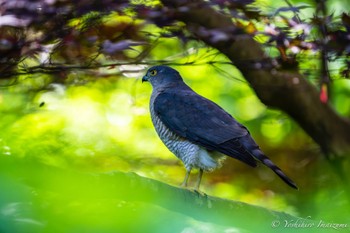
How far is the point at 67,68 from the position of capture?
2.39 metres

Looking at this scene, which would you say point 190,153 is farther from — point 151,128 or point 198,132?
point 151,128

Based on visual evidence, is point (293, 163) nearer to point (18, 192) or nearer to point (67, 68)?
point (67, 68)

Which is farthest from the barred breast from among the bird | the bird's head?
the bird's head

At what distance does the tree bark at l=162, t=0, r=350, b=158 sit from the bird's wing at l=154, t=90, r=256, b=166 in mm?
334

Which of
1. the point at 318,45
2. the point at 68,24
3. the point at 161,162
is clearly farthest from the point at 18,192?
the point at 161,162

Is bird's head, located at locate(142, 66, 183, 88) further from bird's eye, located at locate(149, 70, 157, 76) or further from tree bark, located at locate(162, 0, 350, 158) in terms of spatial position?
tree bark, located at locate(162, 0, 350, 158)

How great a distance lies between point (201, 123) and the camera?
8.25 feet

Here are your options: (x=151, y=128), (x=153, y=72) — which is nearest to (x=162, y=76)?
(x=153, y=72)

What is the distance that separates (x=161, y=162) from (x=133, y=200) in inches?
137

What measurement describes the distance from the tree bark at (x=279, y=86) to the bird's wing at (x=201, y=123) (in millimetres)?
334

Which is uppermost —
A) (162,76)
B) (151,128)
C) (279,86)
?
(162,76)

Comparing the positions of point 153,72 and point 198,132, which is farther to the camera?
point 153,72

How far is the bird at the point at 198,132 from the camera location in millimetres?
2338

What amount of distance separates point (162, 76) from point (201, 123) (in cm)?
49
